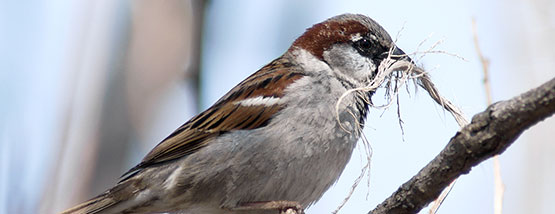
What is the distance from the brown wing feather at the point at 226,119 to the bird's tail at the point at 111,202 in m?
0.07

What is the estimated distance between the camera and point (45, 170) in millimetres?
3867

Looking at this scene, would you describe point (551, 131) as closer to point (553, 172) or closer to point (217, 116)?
point (553, 172)

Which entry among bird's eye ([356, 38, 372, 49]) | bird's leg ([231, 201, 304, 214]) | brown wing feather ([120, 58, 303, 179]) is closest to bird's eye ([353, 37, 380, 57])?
bird's eye ([356, 38, 372, 49])

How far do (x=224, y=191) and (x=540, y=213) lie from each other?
1.72 meters

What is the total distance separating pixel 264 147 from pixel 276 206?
0.27 metres

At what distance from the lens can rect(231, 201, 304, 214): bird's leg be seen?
10.1 ft

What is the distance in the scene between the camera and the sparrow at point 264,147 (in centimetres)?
318

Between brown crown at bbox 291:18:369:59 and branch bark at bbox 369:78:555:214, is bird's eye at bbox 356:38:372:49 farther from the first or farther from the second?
branch bark at bbox 369:78:555:214

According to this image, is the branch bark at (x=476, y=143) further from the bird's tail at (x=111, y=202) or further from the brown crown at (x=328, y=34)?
the brown crown at (x=328, y=34)

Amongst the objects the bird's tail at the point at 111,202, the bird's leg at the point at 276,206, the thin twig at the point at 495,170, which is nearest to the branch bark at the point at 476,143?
the thin twig at the point at 495,170

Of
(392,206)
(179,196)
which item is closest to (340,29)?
(179,196)

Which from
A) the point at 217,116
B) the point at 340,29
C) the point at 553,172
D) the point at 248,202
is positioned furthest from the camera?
the point at 553,172

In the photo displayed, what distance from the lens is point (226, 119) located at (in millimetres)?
3479

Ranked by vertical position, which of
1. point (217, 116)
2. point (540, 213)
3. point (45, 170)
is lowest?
point (540, 213)
